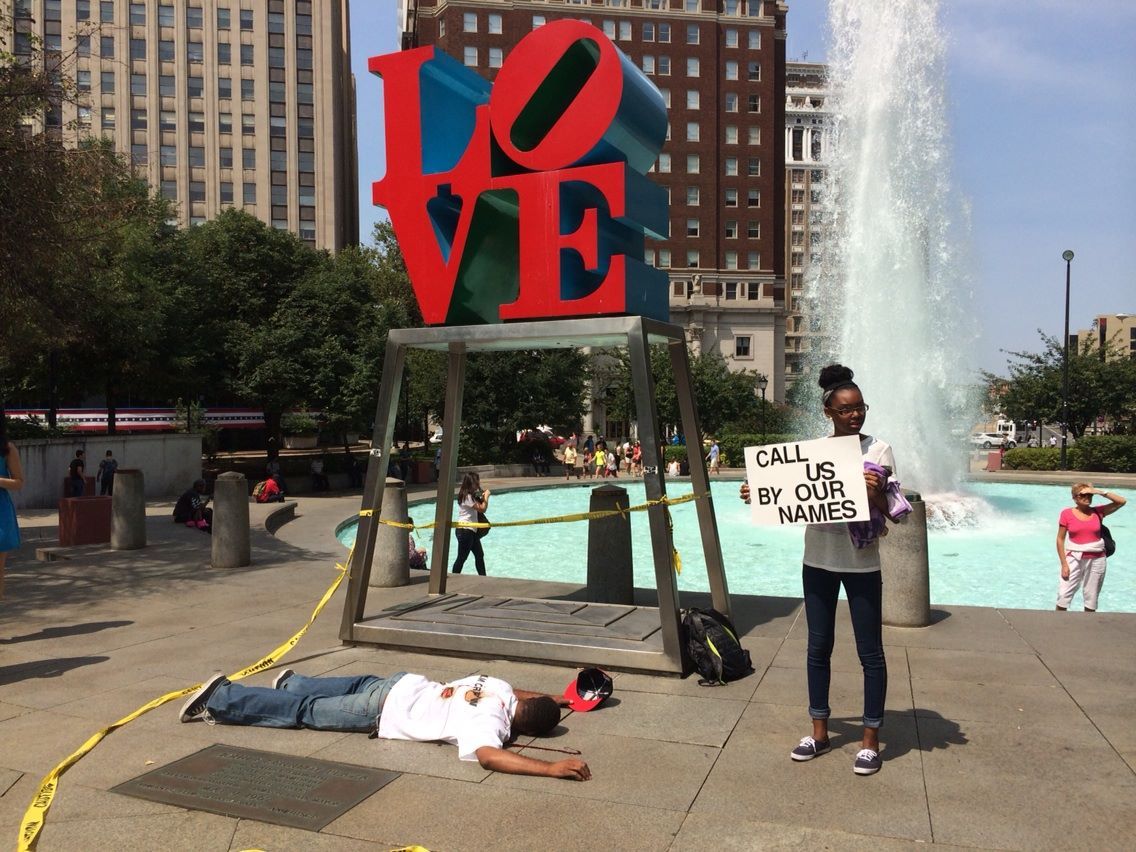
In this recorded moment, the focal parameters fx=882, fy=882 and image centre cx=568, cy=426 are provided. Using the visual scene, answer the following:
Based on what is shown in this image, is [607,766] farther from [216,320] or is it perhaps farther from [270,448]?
[216,320]

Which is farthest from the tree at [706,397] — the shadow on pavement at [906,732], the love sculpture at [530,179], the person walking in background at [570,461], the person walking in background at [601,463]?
A: the shadow on pavement at [906,732]

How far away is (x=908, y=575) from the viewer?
776 centimetres

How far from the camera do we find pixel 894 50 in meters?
23.0

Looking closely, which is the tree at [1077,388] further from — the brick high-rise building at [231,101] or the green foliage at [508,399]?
the brick high-rise building at [231,101]

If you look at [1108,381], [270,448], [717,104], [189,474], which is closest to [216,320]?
[270,448]

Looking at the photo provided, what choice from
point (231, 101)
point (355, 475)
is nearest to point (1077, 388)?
point (355, 475)

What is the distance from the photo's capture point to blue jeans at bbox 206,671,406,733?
526 cm

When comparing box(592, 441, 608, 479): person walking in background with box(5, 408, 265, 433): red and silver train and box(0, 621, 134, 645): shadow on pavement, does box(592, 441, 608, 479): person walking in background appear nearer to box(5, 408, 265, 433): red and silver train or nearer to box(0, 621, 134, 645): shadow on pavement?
box(0, 621, 134, 645): shadow on pavement

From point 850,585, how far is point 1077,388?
4315 centimetres

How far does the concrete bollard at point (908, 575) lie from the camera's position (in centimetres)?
775

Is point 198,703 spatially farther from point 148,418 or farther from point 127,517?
point 148,418

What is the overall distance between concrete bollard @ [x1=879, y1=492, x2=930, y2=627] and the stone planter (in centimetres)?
6314

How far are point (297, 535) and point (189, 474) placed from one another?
1170cm

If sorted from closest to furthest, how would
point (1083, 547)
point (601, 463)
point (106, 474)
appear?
1. point (1083, 547)
2. point (106, 474)
3. point (601, 463)
